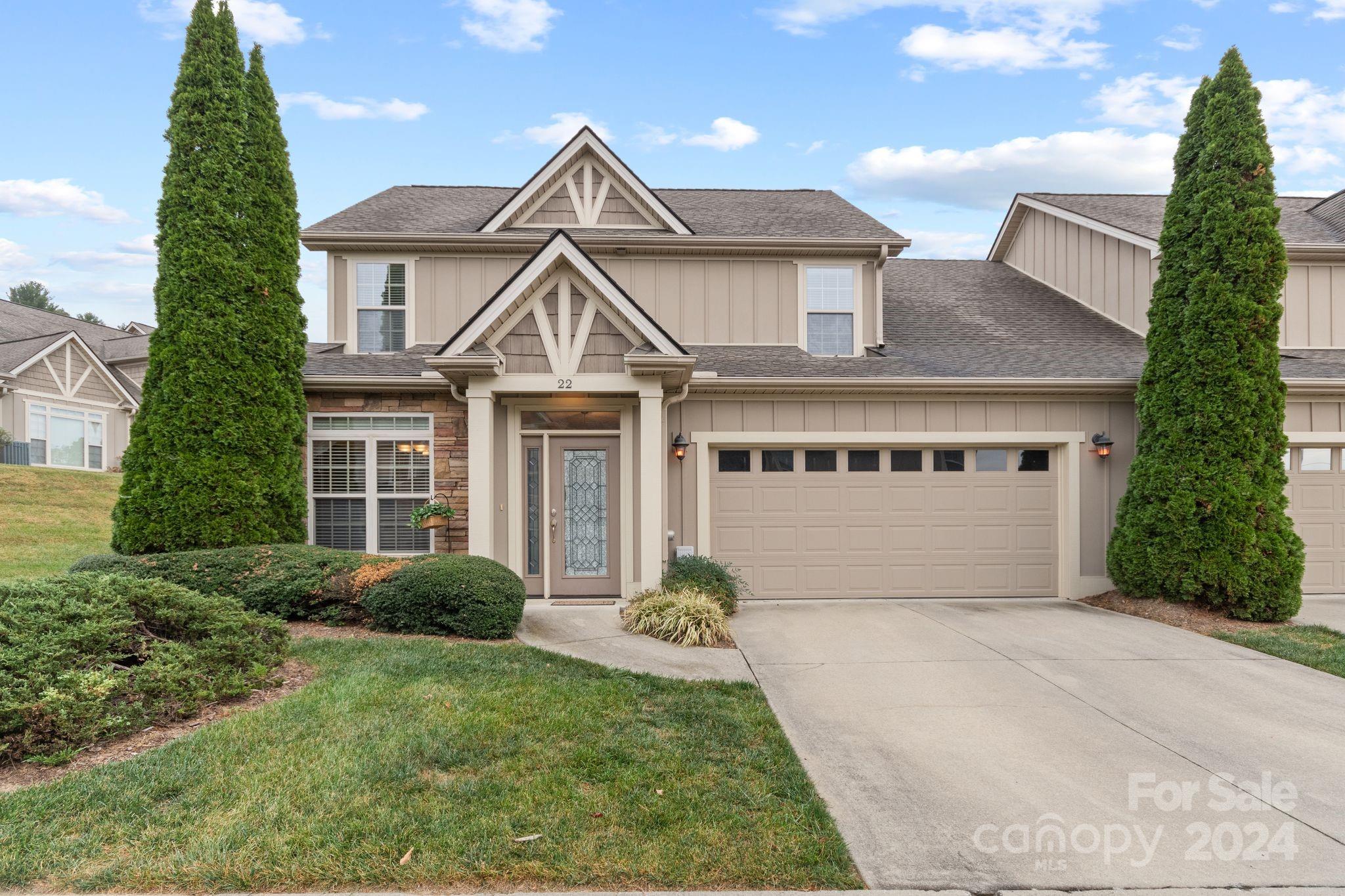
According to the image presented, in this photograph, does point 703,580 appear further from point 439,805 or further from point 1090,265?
point 1090,265

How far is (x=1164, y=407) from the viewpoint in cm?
880

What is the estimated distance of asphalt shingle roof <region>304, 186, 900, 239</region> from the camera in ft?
35.2

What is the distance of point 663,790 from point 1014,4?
12.9 m

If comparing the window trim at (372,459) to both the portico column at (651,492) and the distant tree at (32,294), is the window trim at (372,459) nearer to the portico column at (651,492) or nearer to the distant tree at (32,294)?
the portico column at (651,492)

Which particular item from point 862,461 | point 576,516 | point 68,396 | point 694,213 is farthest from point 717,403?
point 68,396

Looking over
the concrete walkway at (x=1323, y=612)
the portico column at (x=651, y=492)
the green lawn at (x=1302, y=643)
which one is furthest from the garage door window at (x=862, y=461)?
the concrete walkway at (x=1323, y=612)

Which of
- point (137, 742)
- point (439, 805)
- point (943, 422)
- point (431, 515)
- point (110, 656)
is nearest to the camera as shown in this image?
point (439, 805)

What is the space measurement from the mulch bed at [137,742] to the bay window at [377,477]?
4.20 m

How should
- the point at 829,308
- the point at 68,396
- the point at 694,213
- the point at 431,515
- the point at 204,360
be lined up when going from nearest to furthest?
the point at 204,360 < the point at 431,515 < the point at 829,308 < the point at 694,213 < the point at 68,396

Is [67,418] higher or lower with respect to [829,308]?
lower

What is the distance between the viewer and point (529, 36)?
13.0 metres

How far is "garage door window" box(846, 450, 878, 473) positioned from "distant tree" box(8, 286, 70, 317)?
6741 centimetres

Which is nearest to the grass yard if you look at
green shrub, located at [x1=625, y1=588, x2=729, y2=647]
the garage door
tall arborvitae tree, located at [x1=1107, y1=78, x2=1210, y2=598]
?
green shrub, located at [x1=625, y1=588, x2=729, y2=647]

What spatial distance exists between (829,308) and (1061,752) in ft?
24.8
